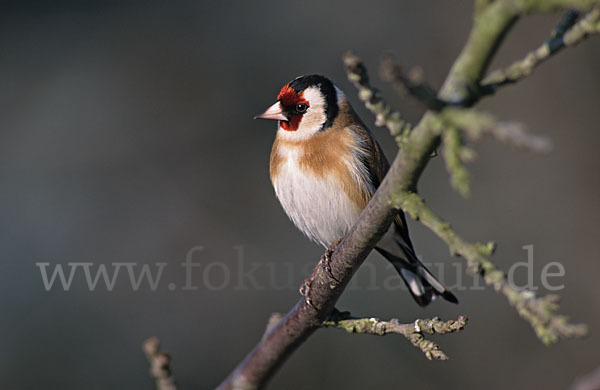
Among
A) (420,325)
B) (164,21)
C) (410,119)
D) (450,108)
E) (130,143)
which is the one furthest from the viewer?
(164,21)

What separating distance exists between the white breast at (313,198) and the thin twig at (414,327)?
884 millimetres

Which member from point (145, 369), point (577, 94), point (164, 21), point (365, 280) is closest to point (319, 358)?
point (365, 280)

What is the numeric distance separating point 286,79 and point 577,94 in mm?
2958

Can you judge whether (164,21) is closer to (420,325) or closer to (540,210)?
(540,210)

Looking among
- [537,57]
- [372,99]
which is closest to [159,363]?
[372,99]

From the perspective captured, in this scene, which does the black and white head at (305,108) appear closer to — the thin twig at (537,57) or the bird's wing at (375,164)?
the bird's wing at (375,164)

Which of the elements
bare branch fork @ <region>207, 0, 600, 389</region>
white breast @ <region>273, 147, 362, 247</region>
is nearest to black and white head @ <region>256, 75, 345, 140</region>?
white breast @ <region>273, 147, 362, 247</region>

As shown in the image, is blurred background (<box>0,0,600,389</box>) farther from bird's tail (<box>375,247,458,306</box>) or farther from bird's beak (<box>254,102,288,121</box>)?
bird's beak (<box>254,102,288,121</box>)

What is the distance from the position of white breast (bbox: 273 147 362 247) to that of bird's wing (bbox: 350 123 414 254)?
0.67 feet

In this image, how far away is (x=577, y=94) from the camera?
21.2 ft

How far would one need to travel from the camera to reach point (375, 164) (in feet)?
11.3

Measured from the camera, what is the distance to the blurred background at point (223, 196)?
581cm

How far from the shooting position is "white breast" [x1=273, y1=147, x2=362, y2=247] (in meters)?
3.33

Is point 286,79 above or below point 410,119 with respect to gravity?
above
